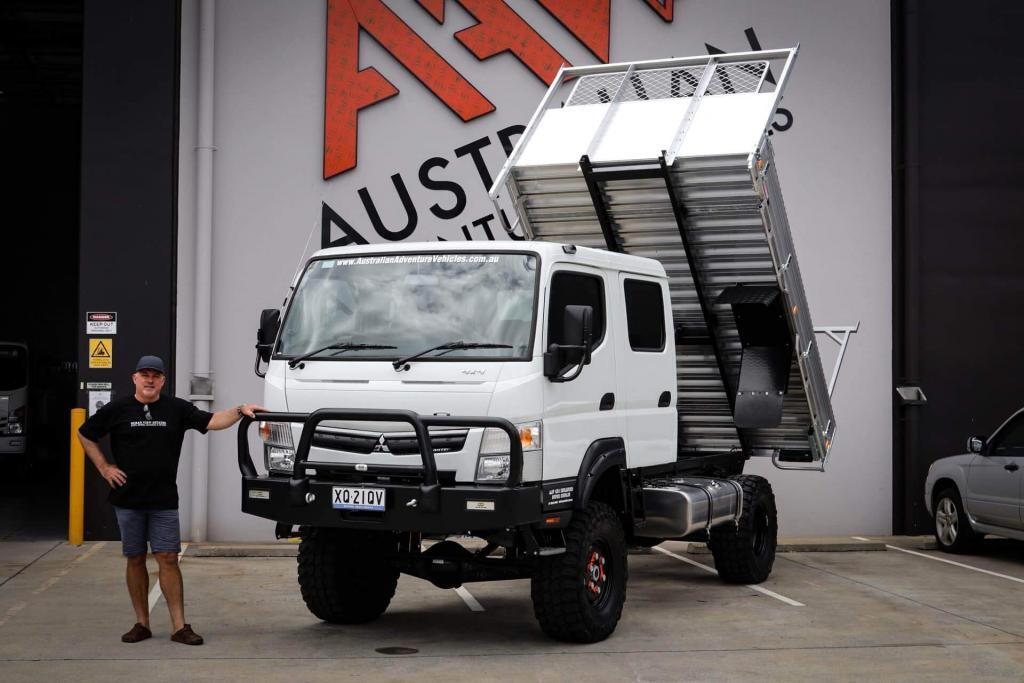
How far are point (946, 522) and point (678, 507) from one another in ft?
16.8

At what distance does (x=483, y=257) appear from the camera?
815 centimetres

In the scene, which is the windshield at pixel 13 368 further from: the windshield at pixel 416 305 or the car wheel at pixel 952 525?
the car wheel at pixel 952 525

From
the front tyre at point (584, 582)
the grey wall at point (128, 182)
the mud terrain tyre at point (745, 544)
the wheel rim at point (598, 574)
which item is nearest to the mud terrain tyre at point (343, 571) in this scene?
the front tyre at point (584, 582)

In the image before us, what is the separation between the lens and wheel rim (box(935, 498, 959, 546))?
13.0 m

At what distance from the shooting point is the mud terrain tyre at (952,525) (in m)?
12.8

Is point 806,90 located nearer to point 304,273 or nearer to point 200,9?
point 200,9

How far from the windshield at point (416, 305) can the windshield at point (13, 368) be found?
608 inches

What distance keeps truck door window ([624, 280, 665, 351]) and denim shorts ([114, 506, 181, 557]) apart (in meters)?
3.38

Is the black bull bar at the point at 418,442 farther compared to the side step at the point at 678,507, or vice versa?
the side step at the point at 678,507

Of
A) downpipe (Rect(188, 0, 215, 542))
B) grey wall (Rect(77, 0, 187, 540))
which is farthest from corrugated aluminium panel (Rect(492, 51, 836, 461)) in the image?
grey wall (Rect(77, 0, 187, 540))

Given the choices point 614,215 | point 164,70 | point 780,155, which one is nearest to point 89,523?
point 164,70

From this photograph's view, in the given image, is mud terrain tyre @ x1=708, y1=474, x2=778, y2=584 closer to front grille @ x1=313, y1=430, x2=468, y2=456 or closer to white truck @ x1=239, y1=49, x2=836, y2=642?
white truck @ x1=239, y1=49, x2=836, y2=642

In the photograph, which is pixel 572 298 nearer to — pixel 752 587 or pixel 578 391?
pixel 578 391

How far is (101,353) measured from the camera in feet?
43.9
